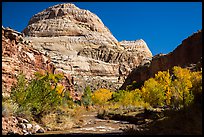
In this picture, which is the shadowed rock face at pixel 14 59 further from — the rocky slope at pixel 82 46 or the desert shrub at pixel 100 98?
the rocky slope at pixel 82 46

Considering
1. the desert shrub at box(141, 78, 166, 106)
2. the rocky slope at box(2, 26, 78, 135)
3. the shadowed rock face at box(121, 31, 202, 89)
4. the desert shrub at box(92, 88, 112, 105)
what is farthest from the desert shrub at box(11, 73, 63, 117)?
the desert shrub at box(92, 88, 112, 105)

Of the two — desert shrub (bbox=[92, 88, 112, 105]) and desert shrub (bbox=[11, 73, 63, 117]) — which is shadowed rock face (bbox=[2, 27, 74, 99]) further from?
desert shrub (bbox=[92, 88, 112, 105])

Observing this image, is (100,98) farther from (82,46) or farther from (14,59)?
(82,46)

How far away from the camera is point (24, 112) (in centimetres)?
1586

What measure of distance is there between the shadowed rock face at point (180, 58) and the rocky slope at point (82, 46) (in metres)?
19.2

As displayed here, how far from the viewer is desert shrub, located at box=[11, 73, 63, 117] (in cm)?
1616

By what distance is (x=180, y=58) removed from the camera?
5750cm

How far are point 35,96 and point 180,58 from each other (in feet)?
149

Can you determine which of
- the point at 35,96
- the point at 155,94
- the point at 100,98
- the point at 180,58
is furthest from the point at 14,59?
the point at 180,58

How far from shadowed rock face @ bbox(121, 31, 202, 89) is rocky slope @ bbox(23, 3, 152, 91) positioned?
19151mm

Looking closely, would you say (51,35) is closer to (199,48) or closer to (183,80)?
(199,48)

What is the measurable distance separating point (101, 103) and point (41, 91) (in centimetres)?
3735

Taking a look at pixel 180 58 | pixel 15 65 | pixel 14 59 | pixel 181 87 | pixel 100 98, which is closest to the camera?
pixel 181 87

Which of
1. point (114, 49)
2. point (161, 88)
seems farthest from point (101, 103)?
point (114, 49)
